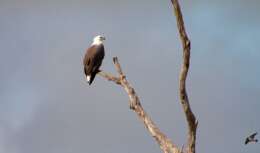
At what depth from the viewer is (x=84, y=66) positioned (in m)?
19.3

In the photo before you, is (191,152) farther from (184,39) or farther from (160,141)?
(184,39)

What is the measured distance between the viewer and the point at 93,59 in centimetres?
1928

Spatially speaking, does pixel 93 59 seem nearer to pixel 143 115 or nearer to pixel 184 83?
pixel 143 115

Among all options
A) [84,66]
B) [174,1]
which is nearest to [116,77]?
[174,1]

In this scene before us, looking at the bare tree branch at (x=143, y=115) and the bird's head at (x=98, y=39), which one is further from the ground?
the bird's head at (x=98, y=39)

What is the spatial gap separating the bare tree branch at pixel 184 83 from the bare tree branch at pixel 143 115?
591 mm

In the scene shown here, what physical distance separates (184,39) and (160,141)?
2597mm

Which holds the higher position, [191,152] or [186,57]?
[186,57]

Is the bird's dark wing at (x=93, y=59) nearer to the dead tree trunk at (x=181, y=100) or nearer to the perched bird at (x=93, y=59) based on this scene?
the perched bird at (x=93, y=59)

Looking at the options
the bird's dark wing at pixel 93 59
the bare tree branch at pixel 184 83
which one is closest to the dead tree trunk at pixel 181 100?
the bare tree branch at pixel 184 83

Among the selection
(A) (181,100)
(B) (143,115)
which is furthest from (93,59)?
(A) (181,100)

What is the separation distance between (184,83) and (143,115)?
204 centimetres

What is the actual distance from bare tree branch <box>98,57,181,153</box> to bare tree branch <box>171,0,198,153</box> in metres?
0.59

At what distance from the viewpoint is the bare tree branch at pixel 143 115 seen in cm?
1206
